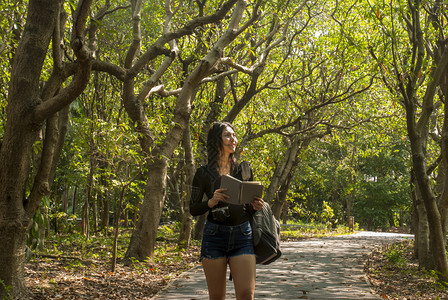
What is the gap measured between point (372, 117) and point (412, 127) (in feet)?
29.1

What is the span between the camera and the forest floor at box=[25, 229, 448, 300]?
723 centimetres

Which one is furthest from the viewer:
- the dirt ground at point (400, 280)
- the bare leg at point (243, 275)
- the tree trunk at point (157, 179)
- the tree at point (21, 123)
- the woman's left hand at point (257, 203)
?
the tree trunk at point (157, 179)

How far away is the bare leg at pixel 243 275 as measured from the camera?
366cm

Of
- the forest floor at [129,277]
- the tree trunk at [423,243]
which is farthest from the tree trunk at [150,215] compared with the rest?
the tree trunk at [423,243]

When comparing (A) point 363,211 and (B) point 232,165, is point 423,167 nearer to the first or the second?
(B) point 232,165

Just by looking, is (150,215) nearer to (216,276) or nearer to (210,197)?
(210,197)

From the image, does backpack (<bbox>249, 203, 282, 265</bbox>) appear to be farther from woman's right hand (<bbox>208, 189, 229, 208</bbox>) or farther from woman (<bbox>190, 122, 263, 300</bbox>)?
woman's right hand (<bbox>208, 189, 229, 208</bbox>)

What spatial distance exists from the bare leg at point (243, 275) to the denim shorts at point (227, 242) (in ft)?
0.17

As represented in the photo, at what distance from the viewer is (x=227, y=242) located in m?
3.85

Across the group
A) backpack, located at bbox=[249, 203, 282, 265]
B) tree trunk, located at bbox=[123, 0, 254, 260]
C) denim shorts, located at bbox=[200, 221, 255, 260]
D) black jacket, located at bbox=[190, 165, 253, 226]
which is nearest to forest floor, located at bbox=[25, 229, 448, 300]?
tree trunk, located at bbox=[123, 0, 254, 260]

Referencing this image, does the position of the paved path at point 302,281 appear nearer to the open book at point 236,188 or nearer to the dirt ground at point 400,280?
the dirt ground at point 400,280

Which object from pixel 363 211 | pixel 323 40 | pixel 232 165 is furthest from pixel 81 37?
pixel 363 211

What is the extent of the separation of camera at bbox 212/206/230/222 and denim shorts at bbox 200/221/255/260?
64 mm

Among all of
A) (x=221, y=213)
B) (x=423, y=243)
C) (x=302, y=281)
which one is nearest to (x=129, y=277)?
(x=302, y=281)
